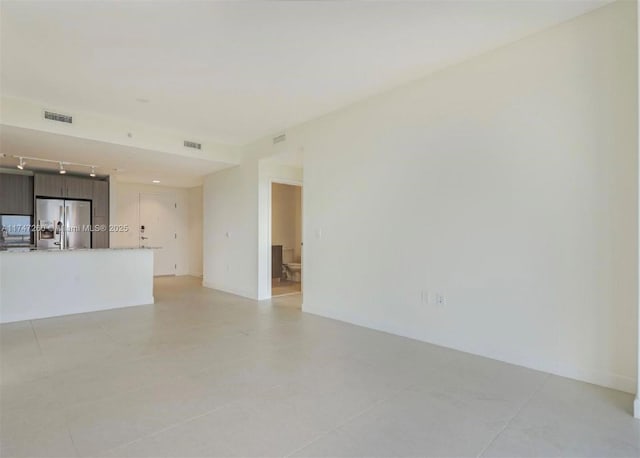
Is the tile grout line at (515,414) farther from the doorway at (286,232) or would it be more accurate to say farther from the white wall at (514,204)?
the doorway at (286,232)

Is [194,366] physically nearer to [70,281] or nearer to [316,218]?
[316,218]

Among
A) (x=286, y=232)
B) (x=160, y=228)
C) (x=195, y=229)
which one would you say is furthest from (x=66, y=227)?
(x=286, y=232)

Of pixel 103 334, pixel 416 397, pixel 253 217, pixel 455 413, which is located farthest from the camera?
pixel 253 217

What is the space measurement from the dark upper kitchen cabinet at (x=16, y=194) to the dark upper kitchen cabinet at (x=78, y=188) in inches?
22.3

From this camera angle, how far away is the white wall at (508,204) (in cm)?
246

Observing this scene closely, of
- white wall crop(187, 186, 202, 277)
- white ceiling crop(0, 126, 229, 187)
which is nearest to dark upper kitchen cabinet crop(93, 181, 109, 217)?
white ceiling crop(0, 126, 229, 187)

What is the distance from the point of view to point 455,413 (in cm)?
212

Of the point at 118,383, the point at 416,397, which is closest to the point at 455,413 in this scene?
the point at 416,397

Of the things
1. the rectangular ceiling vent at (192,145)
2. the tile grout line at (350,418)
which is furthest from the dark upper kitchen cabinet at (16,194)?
the tile grout line at (350,418)

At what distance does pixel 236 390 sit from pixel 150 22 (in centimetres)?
279

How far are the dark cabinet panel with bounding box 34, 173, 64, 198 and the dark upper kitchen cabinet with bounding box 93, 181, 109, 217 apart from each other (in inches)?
23.0

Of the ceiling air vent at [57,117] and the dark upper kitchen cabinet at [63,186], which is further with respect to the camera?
the dark upper kitchen cabinet at [63,186]

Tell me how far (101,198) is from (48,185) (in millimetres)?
922

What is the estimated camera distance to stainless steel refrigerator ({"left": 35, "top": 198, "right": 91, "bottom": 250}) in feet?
21.7
